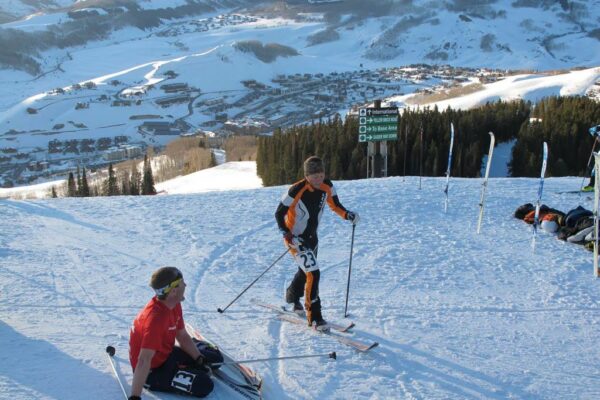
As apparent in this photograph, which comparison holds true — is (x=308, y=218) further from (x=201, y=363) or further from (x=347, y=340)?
(x=201, y=363)

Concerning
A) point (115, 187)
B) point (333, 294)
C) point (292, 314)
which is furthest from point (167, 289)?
point (115, 187)

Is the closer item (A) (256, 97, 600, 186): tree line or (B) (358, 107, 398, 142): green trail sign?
(B) (358, 107, 398, 142): green trail sign

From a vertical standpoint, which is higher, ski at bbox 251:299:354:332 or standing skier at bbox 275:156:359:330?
standing skier at bbox 275:156:359:330

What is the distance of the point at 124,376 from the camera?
4414 millimetres

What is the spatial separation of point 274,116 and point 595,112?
63764mm

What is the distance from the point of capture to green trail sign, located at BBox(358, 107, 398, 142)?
1540cm

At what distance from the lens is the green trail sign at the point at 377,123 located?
15398 mm

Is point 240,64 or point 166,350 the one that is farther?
point 240,64

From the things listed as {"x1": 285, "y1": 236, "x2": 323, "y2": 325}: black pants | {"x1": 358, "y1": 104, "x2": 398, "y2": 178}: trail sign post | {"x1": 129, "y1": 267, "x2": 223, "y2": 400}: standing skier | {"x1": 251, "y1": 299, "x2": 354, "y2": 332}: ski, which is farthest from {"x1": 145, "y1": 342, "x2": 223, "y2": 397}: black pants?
{"x1": 358, "y1": 104, "x2": 398, "y2": 178}: trail sign post

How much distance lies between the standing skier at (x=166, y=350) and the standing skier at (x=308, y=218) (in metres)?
1.27

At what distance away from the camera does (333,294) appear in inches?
268

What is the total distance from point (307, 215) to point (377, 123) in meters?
10.6

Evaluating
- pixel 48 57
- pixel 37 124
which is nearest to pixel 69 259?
pixel 37 124

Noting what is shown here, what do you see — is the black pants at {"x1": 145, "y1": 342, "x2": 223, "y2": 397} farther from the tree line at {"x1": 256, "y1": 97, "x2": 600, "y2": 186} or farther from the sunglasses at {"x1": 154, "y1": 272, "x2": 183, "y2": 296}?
the tree line at {"x1": 256, "y1": 97, "x2": 600, "y2": 186}
